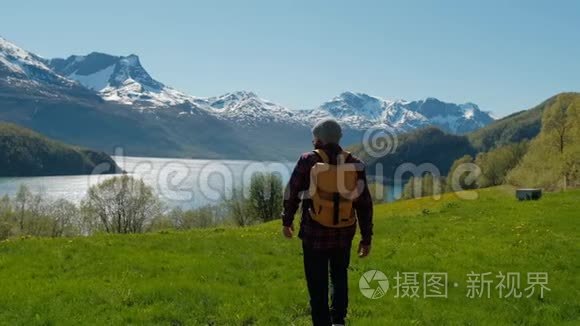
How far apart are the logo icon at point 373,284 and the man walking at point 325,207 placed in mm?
4432

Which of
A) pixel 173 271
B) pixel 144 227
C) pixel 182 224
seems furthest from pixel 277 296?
pixel 182 224

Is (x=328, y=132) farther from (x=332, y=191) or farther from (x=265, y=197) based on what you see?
(x=265, y=197)

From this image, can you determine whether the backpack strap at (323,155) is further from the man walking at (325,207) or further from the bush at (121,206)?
the bush at (121,206)

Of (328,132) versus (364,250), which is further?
(364,250)

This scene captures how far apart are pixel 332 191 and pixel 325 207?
31 cm

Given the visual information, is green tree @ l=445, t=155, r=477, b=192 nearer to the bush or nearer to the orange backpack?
the bush

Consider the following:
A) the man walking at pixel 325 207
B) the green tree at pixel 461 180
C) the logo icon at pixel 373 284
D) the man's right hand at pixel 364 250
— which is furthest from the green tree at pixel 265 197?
the man walking at pixel 325 207

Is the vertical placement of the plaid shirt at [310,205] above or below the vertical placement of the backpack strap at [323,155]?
below

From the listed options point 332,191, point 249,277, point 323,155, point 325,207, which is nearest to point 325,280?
point 325,207

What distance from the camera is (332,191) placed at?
30.1ft

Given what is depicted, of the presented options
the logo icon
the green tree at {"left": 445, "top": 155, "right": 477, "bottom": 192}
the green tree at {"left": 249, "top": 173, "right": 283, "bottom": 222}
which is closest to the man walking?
the logo icon

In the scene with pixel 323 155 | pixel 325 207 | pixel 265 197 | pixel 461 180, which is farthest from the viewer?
pixel 461 180

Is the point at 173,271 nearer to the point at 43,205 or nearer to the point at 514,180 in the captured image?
the point at 514,180

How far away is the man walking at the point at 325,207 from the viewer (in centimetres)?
916
